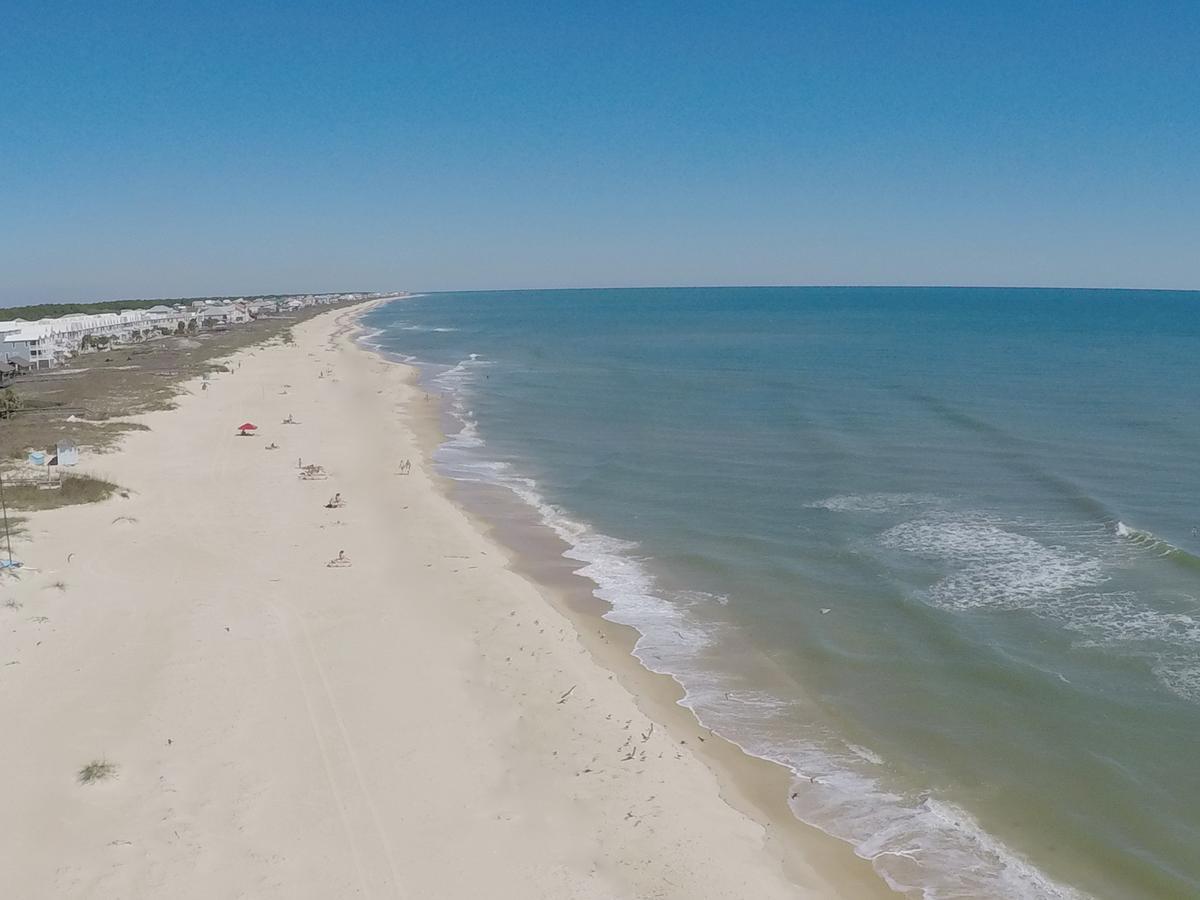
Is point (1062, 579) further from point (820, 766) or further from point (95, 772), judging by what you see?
point (95, 772)

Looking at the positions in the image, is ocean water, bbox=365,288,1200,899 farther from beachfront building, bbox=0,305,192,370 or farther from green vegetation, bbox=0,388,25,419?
beachfront building, bbox=0,305,192,370

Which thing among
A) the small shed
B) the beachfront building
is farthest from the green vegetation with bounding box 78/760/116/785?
the beachfront building

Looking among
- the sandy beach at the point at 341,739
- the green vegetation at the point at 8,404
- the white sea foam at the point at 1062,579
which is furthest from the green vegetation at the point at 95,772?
the green vegetation at the point at 8,404

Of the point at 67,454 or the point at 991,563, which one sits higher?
the point at 67,454

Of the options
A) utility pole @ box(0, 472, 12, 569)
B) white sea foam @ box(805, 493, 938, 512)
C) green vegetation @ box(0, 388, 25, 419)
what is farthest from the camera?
green vegetation @ box(0, 388, 25, 419)

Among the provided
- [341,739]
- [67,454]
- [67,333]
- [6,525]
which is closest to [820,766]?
[341,739]
